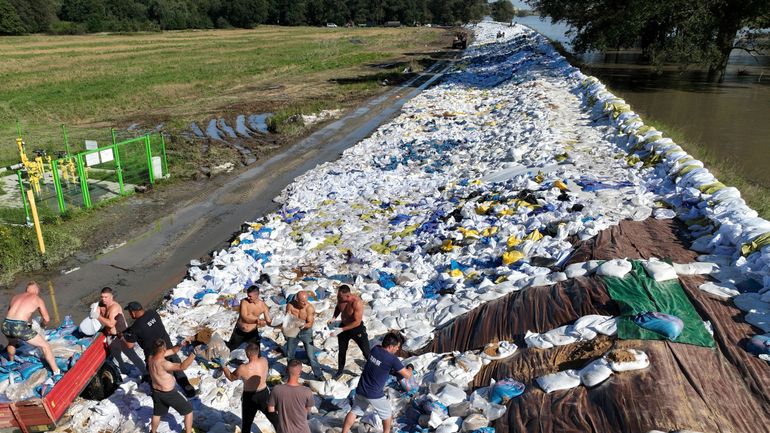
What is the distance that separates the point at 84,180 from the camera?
40.9ft

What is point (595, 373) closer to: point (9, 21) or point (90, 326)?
point (90, 326)

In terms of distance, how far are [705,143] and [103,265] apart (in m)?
19.0

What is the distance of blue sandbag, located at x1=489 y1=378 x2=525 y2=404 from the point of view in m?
5.40

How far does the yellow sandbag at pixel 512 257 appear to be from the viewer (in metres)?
8.60

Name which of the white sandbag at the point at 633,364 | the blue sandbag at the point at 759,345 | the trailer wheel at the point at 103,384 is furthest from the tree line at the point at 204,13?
the blue sandbag at the point at 759,345

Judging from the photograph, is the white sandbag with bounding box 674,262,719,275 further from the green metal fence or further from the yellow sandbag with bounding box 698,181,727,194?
the green metal fence

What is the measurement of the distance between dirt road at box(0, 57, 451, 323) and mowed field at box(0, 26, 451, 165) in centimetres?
758

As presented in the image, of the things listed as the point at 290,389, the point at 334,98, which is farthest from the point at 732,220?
the point at 334,98

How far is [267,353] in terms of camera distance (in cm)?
723

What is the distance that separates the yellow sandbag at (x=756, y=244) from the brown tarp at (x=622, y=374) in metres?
0.83

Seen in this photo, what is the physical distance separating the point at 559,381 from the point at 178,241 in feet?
28.8

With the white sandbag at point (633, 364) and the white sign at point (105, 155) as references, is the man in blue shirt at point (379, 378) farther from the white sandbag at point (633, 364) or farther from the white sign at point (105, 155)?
the white sign at point (105, 155)

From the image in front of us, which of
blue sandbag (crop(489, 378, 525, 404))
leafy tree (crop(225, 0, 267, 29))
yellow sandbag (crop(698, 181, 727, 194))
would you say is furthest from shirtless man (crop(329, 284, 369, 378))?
leafy tree (crop(225, 0, 267, 29))

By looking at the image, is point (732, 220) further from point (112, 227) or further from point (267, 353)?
point (112, 227)
